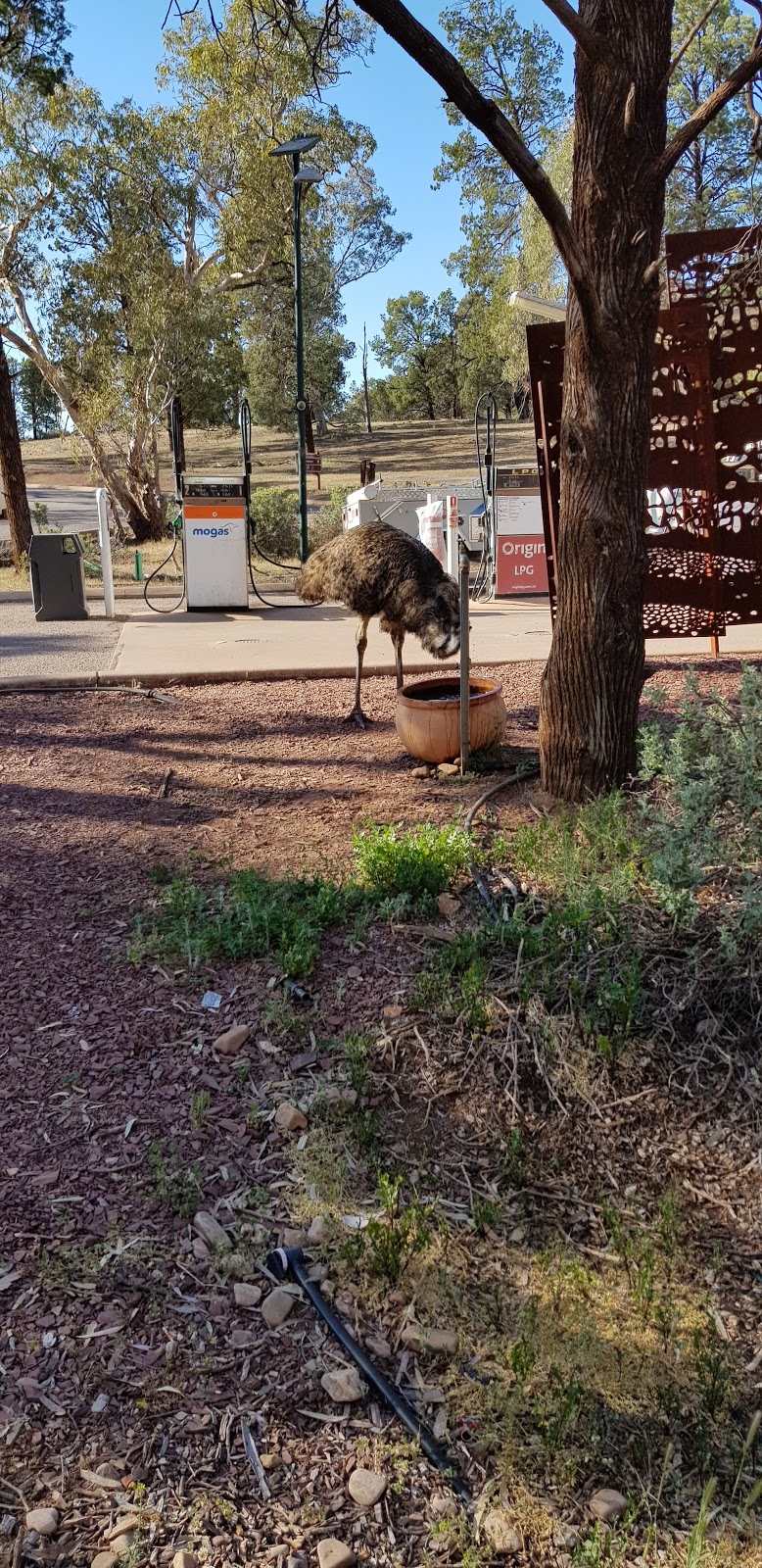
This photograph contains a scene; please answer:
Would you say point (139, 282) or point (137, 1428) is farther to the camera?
point (139, 282)

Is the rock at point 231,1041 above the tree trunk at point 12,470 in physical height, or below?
below

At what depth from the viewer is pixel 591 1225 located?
9.34 feet

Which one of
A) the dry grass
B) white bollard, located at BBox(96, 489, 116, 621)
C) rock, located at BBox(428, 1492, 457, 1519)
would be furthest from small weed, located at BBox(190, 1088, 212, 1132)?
the dry grass

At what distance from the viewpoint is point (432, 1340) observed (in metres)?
2.48

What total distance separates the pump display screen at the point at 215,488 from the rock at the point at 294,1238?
35.7 ft

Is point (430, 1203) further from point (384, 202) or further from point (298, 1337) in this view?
point (384, 202)

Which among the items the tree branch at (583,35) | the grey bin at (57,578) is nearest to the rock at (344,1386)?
the tree branch at (583,35)

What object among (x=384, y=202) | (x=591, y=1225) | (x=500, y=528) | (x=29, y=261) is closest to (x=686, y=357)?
(x=591, y=1225)

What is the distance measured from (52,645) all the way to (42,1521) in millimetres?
8949

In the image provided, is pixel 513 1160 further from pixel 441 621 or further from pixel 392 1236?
pixel 441 621

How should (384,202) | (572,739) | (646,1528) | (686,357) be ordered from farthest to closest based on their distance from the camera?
1. (384,202)
2. (686,357)
3. (572,739)
4. (646,1528)

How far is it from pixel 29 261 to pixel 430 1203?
795 inches

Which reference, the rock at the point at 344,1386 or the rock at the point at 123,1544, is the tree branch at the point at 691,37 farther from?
the rock at the point at 123,1544

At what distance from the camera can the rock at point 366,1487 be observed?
7.02 feet
